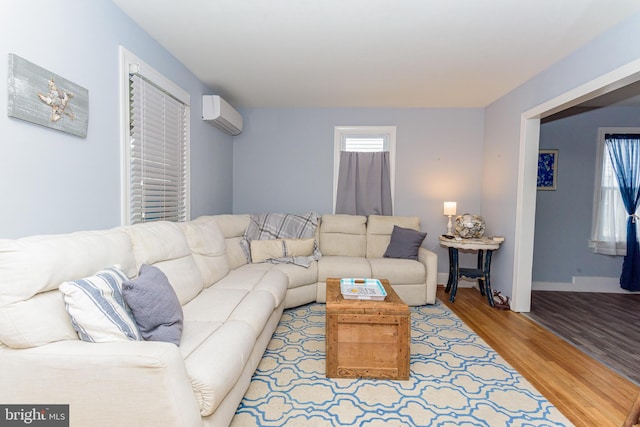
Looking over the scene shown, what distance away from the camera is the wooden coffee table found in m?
2.04

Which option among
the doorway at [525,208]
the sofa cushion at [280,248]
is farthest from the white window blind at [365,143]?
the doorway at [525,208]

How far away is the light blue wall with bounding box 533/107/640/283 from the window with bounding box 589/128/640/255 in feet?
0.20

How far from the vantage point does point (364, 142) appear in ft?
14.4

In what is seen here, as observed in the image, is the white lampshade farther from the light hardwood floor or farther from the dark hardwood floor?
the dark hardwood floor

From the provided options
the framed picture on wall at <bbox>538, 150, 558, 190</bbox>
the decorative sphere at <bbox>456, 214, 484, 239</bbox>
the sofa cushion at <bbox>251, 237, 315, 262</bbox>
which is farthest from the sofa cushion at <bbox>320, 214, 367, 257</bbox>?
the framed picture on wall at <bbox>538, 150, 558, 190</bbox>

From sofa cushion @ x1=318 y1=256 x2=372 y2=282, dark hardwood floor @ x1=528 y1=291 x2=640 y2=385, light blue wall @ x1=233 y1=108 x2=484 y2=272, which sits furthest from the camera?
light blue wall @ x1=233 y1=108 x2=484 y2=272

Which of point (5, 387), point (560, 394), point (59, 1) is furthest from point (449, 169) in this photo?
point (5, 387)

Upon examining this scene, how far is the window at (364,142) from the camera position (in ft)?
14.3

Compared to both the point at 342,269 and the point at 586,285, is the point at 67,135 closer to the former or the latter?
the point at 342,269

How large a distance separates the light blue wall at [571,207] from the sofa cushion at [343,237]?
7.92 ft

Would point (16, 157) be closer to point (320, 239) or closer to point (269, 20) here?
point (269, 20)

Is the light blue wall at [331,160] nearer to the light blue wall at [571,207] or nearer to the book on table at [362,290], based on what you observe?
the light blue wall at [571,207]

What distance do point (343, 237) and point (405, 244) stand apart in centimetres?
77

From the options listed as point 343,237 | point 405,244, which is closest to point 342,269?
point 343,237
